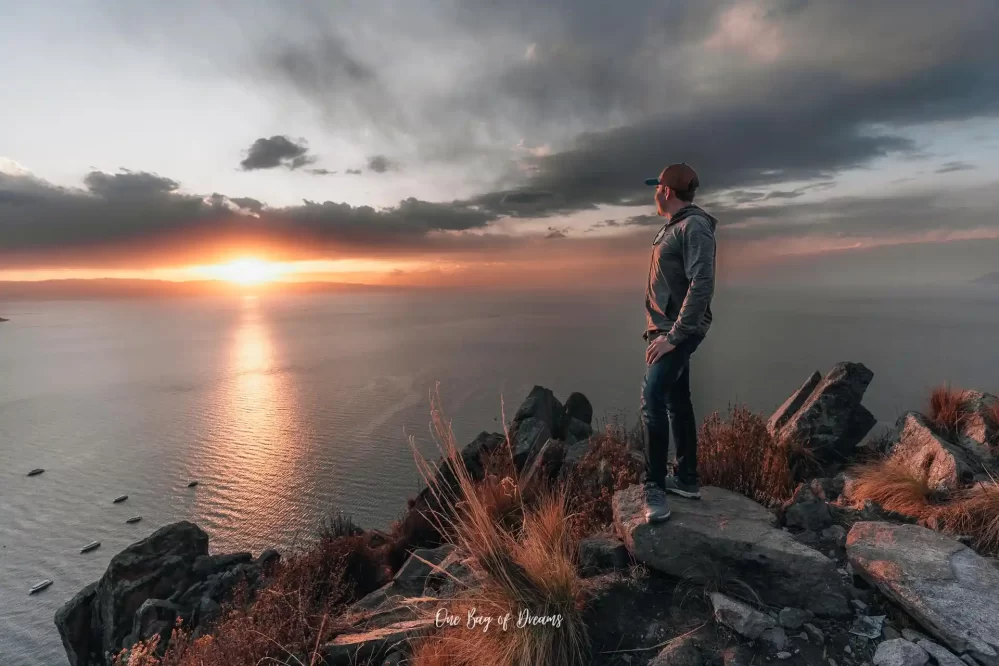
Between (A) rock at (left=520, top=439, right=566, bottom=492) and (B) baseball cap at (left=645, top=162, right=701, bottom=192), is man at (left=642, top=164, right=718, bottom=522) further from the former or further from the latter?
(A) rock at (left=520, top=439, right=566, bottom=492)

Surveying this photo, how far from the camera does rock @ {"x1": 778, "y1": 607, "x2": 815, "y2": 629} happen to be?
3193mm

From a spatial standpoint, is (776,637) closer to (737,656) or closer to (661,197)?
(737,656)

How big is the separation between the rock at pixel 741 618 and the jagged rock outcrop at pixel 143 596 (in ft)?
28.6

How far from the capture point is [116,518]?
20.5 meters

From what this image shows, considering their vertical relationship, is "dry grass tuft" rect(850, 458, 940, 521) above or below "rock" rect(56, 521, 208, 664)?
above

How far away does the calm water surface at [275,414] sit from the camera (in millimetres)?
18828

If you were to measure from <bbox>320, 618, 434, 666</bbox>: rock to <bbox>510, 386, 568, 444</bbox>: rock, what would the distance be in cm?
820

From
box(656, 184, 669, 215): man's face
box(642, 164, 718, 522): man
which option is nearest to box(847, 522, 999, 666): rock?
box(642, 164, 718, 522): man

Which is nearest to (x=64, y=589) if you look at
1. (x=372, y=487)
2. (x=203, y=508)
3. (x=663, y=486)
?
(x=203, y=508)

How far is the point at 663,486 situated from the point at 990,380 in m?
40.5

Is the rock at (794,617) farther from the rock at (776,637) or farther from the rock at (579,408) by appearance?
the rock at (579,408)

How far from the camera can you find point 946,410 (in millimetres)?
7316

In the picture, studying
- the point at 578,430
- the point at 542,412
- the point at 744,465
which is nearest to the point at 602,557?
the point at 744,465

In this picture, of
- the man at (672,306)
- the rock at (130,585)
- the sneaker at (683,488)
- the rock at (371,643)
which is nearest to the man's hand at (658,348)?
the man at (672,306)
